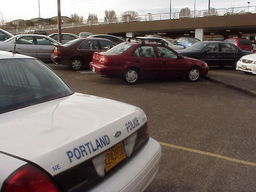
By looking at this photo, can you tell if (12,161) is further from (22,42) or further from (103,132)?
(22,42)

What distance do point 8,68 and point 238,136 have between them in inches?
151

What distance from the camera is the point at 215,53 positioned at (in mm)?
14000

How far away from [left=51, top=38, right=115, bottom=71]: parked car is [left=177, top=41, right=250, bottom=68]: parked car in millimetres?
4100

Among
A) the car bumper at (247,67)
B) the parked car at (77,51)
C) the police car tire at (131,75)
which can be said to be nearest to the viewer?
the police car tire at (131,75)

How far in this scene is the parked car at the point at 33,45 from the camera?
13.1 meters

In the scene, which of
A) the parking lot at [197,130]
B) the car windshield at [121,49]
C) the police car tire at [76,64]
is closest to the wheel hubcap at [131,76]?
the parking lot at [197,130]

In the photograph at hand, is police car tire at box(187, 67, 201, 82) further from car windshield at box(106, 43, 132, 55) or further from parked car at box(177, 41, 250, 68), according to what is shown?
parked car at box(177, 41, 250, 68)

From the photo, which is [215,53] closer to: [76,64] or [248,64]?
[248,64]

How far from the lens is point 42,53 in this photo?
45.5 feet

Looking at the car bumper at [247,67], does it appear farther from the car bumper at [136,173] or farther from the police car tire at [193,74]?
the car bumper at [136,173]

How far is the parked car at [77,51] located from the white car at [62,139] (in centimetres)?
917

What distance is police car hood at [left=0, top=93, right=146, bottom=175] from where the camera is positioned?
1.80 m

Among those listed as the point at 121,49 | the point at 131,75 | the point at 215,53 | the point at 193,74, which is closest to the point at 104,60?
the point at 121,49

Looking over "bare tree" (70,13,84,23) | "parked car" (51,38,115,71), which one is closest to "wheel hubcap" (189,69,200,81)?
"parked car" (51,38,115,71)
